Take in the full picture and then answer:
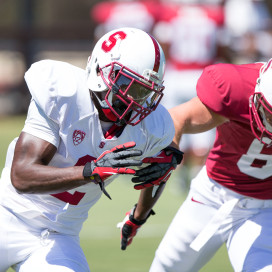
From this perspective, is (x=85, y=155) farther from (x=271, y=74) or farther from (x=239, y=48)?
(x=239, y=48)

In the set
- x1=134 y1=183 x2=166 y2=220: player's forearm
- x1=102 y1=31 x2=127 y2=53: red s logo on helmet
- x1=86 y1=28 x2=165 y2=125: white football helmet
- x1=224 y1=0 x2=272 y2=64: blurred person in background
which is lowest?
x1=224 y1=0 x2=272 y2=64: blurred person in background

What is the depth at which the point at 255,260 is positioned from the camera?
3729 mm

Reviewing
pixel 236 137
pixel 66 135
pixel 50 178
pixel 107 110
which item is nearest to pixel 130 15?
pixel 236 137

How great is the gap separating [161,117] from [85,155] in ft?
1.44

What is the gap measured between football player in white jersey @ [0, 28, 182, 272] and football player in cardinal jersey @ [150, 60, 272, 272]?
0.29 m

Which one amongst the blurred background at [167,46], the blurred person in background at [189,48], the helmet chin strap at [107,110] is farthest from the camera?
the blurred person in background at [189,48]

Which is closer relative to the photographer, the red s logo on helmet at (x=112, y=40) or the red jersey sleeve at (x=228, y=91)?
the red s logo on helmet at (x=112, y=40)

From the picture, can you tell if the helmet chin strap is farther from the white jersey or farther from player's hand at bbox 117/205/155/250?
player's hand at bbox 117/205/155/250

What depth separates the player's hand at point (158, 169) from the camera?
3490mm

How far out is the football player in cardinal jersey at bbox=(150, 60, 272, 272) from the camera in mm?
3762

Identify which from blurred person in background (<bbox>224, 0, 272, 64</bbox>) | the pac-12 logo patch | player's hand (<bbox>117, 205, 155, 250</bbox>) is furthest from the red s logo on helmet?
blurred person in background (<bbox>224, 0, 272, 64</bbox>)

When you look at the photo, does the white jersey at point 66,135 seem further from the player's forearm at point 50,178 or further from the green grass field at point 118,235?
the green grass field at point 118,235

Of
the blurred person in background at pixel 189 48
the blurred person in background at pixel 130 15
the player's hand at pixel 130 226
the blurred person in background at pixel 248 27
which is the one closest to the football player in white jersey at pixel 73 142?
the player's hand at pixel 130 226

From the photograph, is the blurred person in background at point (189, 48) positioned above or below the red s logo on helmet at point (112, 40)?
below
